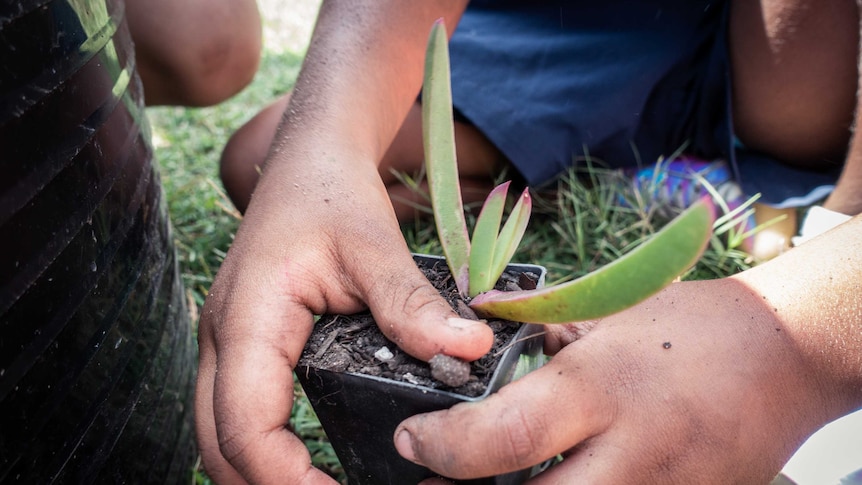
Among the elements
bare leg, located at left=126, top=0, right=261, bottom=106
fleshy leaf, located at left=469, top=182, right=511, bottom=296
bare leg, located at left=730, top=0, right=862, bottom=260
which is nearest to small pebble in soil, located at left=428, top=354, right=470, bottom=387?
fleshy leaf, located at left=469, top=182, right=511, bottom=296

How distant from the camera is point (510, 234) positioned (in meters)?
0.70

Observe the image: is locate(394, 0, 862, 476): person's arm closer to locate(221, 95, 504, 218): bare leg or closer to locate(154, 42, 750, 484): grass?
locate(154, 42, 750, 484): grass

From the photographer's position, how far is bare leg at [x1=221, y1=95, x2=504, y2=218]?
1520mm

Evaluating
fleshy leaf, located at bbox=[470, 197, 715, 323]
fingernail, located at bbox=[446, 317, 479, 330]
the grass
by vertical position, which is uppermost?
fleshy leaf, located at bbox=[470, 197, 715, 323]

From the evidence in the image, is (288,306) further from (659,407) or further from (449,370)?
(659,407)

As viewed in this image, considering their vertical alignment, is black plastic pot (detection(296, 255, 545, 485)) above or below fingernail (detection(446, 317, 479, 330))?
below

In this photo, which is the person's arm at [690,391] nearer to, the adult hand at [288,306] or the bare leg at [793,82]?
the adult hand at [288,306]

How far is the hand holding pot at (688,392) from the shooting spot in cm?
57

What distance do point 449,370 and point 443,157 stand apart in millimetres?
254

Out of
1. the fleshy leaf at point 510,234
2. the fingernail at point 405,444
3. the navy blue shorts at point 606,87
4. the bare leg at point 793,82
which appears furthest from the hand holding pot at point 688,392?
the navy blue shorts at point 606,87

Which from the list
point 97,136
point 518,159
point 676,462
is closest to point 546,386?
point 676,462

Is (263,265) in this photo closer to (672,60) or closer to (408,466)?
(408,466)

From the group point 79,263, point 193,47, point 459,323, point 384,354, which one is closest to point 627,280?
point 459,323

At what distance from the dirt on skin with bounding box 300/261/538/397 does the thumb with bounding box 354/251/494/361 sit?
0.06 feet
